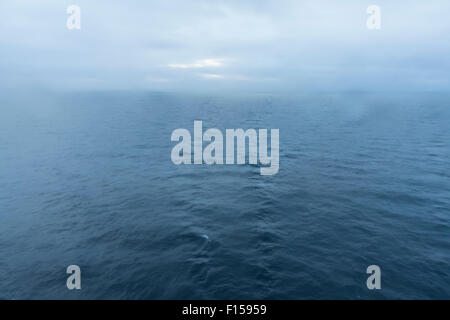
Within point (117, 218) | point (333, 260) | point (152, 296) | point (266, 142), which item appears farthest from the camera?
point (266, 142)

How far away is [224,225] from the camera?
128ft

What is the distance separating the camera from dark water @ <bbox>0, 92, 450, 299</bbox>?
2772 centimetres

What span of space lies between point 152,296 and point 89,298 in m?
6.63

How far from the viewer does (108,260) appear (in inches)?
1240

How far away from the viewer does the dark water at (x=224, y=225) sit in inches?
1091

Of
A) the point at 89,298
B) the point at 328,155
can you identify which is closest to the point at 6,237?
the point at 89,298

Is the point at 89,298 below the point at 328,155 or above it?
below

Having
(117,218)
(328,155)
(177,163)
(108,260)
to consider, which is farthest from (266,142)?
(108,260)

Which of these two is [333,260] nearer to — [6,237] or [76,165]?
[6,237]

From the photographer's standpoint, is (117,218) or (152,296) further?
(117,218)
